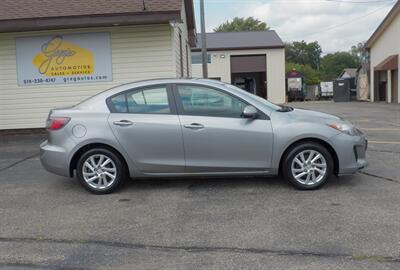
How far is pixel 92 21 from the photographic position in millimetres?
12898

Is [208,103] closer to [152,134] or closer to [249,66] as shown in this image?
[152,134]

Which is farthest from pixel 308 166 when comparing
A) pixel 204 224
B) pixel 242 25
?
pixel 242 25

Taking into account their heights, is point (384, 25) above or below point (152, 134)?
above

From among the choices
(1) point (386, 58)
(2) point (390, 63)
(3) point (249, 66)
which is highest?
(3) point (249, 66)

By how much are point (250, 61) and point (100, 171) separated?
32.9 metres

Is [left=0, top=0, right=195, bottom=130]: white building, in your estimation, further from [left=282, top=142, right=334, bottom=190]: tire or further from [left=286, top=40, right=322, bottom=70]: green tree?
[left=286, top=40, right=322, bottom=70]: green tree

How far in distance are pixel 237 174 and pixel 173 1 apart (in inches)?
302

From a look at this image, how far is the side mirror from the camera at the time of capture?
22.2 ft

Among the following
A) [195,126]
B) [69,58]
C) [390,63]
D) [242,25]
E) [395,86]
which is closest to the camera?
[195,126]

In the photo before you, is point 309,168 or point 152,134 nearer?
point 309,168

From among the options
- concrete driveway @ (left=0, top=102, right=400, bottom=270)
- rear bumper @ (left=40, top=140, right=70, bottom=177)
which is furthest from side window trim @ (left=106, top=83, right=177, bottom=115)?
concrete driveway @ (left=0, top=102, right=400, bottom=270)

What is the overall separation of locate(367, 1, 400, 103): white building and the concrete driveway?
25.4m

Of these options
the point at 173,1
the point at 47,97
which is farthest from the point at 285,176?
the point at 47,97

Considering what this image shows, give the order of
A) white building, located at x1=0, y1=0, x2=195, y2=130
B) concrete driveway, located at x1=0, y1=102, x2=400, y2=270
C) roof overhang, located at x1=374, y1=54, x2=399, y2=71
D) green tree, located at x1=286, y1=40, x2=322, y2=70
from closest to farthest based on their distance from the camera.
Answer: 1. concrete driveway, located at x1=0, y1=102, x2=400, y2=270
2. white building, located at x1=0, y1=0, x2=195, y2=130
3. roof overhang, located at x1=374, y1=54, x2=399, y2=71
4. green tree, located at x1=286, y1=40, x2=322, y2=70
